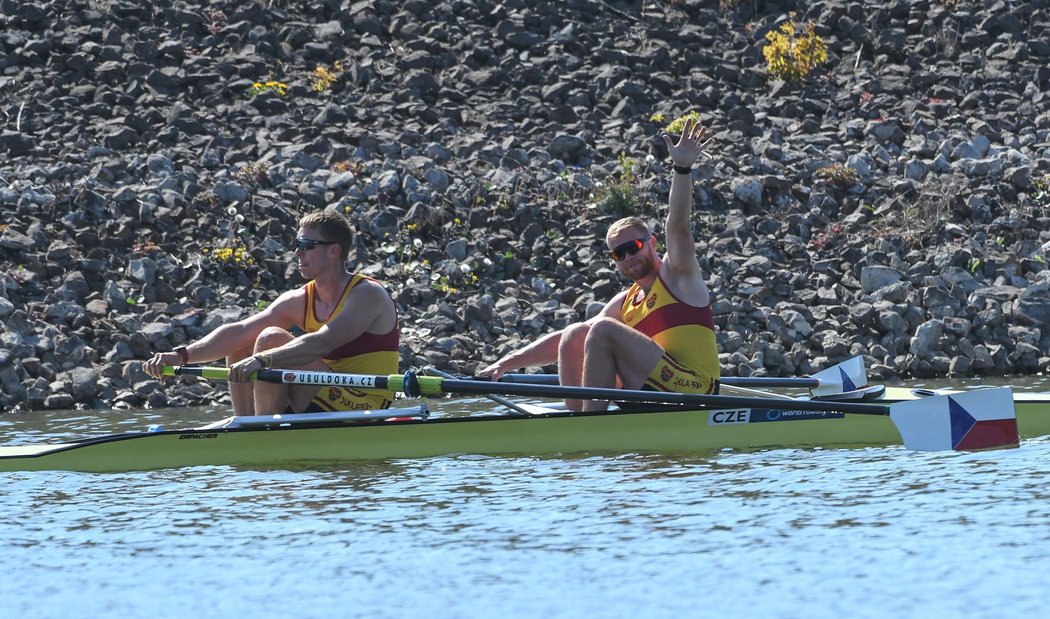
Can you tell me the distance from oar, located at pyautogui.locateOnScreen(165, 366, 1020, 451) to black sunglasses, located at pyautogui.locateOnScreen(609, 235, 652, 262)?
0.93m

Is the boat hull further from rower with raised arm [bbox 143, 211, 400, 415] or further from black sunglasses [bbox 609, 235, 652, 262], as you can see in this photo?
black sunglasses [bbox 609, 235, 652, 262]

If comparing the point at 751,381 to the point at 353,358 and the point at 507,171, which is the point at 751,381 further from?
the point at 507,171

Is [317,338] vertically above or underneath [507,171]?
underneath

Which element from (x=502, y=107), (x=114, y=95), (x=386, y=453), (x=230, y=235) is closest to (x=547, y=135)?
(x=502, y=107)

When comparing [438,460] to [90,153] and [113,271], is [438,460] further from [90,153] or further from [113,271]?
[90,153]

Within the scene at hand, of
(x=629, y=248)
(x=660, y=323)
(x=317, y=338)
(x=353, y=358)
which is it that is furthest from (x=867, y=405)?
(x=317, y=338)

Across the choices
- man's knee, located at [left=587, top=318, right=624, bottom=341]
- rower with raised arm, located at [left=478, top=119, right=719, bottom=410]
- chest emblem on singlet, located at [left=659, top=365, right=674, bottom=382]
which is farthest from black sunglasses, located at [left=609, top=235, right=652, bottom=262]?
chest emblem on singlet, located at [left=659, top=365, right=674, bottom=382]

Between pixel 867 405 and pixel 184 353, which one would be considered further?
pixel 184 353

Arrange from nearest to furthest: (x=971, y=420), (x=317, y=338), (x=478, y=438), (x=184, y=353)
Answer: (x=971, y=420) < (x=317, y=338) < (x=478, y=438) < (x=184, y=353)

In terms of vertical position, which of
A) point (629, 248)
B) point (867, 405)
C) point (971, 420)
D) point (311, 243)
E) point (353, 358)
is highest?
point (311, 243)

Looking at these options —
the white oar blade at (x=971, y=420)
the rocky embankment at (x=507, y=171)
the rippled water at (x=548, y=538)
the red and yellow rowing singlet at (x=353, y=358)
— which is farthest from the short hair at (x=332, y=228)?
the rocky embankment at (x=507, y=171)

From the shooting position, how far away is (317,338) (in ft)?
31.0

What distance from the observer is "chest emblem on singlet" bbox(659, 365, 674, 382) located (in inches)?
374

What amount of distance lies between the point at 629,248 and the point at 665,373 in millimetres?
885
